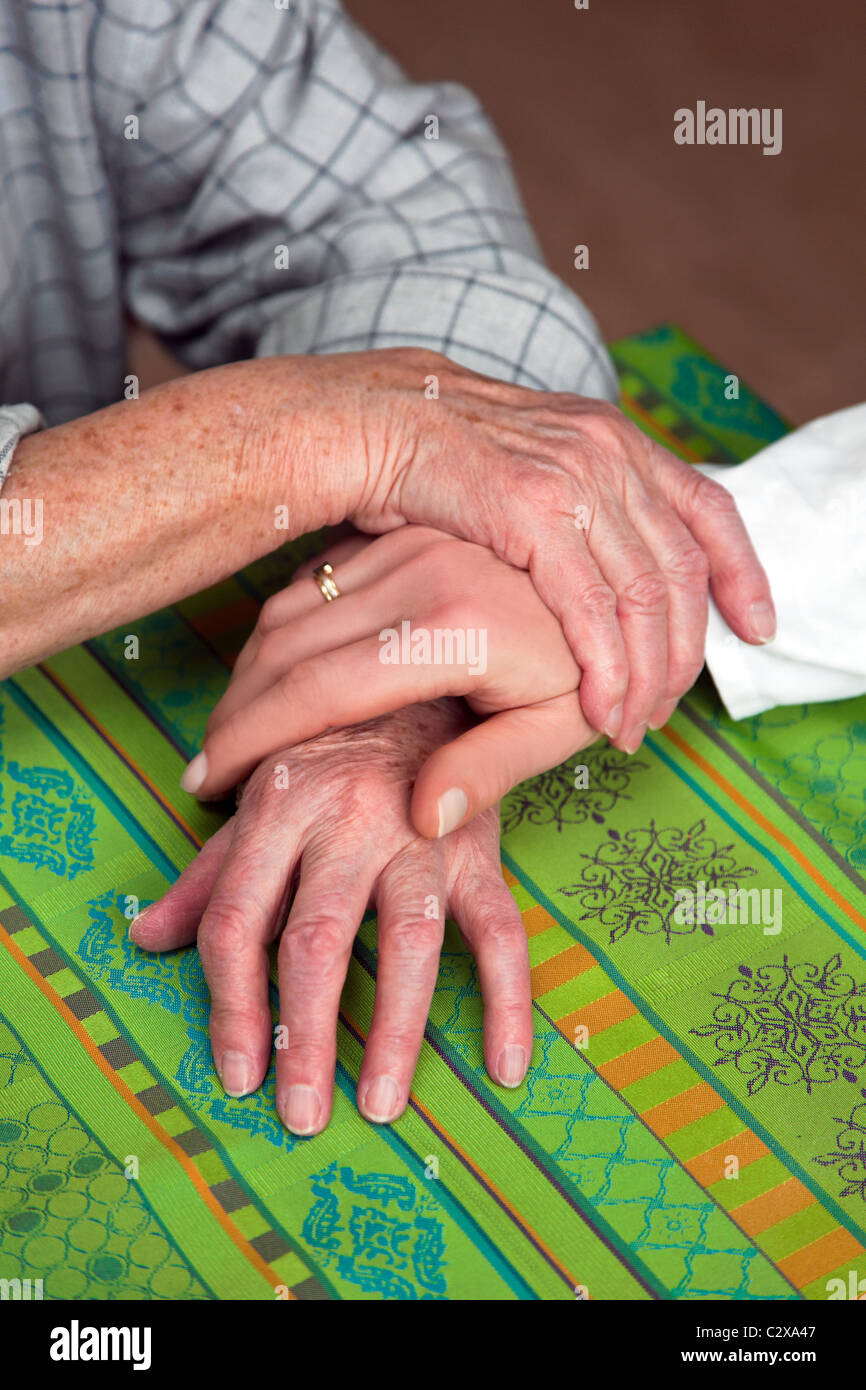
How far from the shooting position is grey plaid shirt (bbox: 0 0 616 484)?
1.18 metres

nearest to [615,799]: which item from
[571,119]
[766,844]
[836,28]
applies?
[766,844]

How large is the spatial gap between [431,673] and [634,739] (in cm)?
17

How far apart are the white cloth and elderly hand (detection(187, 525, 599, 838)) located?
14 centimetres

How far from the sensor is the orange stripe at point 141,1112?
→ 0.73 metres

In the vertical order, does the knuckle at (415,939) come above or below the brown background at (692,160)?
below

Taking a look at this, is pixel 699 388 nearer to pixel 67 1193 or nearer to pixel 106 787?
pixel 106 787

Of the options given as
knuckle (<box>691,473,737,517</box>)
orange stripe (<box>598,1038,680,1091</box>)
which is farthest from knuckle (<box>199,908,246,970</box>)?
knuckle (<box>691,473,737,517</box>)

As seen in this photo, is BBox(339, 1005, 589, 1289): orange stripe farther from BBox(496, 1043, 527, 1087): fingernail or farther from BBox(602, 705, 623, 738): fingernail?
BBox(602, 705, 623, 738): fingernail

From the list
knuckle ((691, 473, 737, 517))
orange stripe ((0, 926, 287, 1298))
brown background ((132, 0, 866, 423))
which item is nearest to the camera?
orange stripe ((0, 926, 287, 1298))

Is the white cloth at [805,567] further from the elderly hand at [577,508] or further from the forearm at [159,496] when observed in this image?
the forearm at [159,496]

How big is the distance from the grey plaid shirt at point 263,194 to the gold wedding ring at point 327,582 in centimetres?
26

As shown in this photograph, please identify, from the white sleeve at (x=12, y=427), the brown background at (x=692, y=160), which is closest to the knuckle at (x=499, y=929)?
the white sleeve at (x=12, y=427)

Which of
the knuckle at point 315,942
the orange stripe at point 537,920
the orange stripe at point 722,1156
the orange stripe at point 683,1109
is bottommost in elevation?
the orange stripe at point 722,1156

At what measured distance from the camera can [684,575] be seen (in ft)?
3.37
